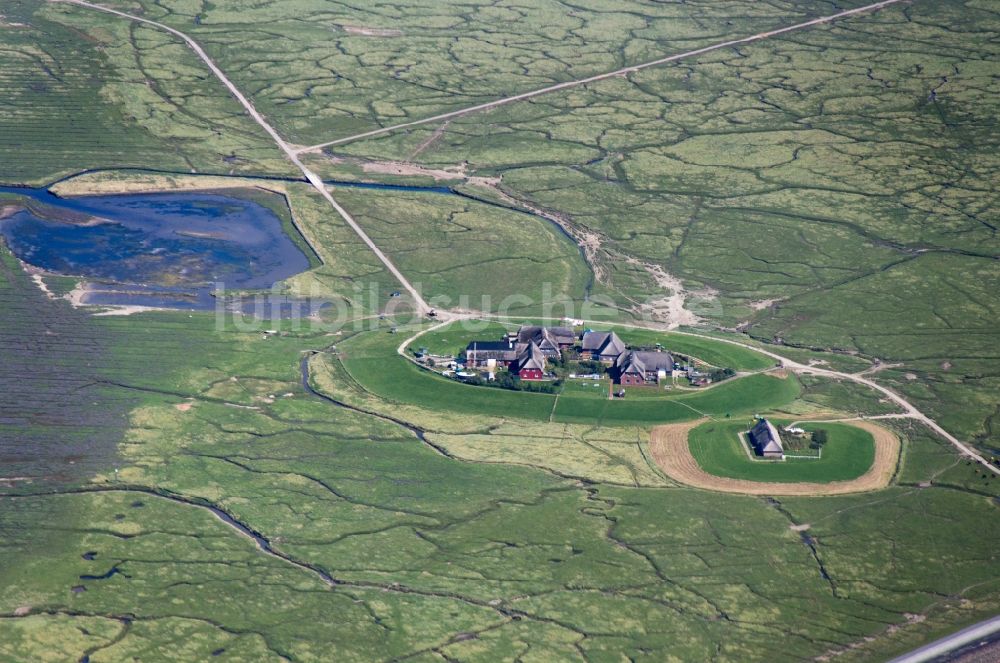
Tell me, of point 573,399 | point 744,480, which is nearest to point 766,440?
point 744,480

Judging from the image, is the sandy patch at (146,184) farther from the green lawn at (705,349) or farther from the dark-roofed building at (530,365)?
the green lawn at (705,349)

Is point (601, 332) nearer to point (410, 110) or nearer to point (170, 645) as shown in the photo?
point (170, 645)

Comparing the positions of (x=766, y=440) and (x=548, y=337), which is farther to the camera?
(x=548, y=337)

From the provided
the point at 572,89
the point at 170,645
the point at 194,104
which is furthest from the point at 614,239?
the point at 170,645

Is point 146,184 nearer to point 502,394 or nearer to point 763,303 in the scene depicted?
point 502,394

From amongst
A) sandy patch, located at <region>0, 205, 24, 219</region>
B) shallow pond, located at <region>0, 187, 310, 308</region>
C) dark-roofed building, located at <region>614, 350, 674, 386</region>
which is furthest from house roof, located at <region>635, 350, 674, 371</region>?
sandy patch, located at <region>0, 205, 24, 219</region>

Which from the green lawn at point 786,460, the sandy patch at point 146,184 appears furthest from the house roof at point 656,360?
the sandy patch at point 146,184

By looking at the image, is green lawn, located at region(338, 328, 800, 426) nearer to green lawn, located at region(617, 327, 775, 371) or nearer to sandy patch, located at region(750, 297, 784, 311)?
green lawn, located at region(617, 327, 775, 371)
